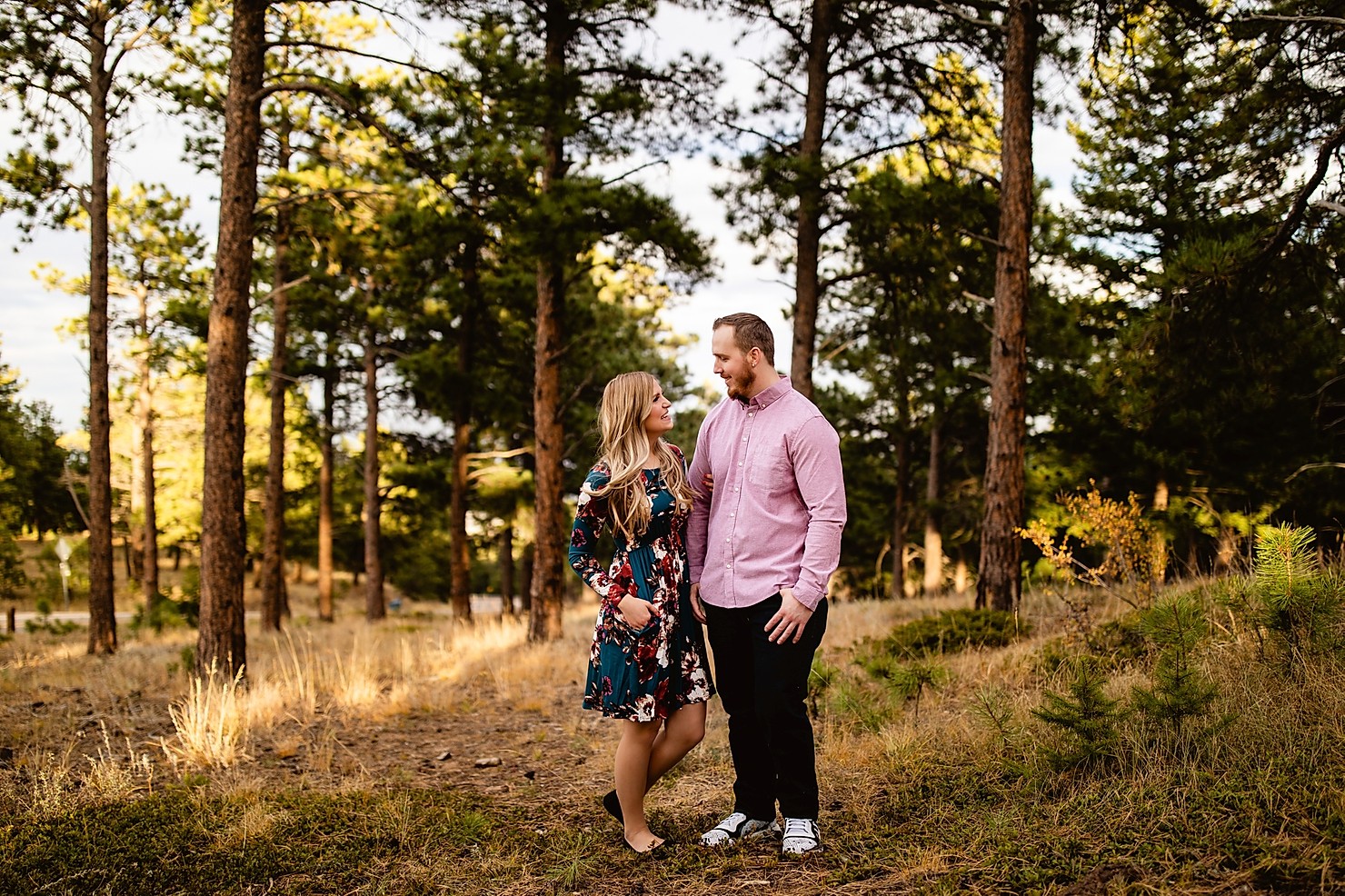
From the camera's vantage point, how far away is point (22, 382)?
31.7 meters

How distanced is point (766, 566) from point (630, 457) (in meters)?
0.72

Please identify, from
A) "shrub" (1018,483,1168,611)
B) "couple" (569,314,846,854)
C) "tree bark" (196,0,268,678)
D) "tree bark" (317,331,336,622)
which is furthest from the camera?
"tree bark" (317,331,336,622)

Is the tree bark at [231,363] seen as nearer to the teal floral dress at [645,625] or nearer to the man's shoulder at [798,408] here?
the teal floral dress at [645,625]

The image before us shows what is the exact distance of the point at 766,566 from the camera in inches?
142

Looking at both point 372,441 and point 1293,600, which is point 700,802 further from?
point 372,441

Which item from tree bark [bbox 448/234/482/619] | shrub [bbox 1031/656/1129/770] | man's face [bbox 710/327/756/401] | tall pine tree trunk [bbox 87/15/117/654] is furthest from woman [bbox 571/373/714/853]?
tree bark [bbox 448/234/482/619]

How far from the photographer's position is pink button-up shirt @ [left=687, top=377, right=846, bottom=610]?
11.5 feet

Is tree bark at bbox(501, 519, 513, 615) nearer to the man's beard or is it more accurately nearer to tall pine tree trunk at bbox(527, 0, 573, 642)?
tall pine tree trunk at bbox(527, 0, 573, 642)

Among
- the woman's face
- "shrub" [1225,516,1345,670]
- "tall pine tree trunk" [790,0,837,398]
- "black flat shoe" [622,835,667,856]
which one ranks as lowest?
"black flat shoe" [622,835,667,856]

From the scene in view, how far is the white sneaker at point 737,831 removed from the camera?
12.5ft

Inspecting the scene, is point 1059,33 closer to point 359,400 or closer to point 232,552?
point 232,552

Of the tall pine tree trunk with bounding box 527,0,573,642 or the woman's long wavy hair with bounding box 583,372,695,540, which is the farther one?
the tall pine tree trunk with bounding box 527,0,573,642

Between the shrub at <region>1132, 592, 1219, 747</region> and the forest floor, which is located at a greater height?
the shrub at <region>1132, 592, 1219, 747</region>

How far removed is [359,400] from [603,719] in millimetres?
15632
